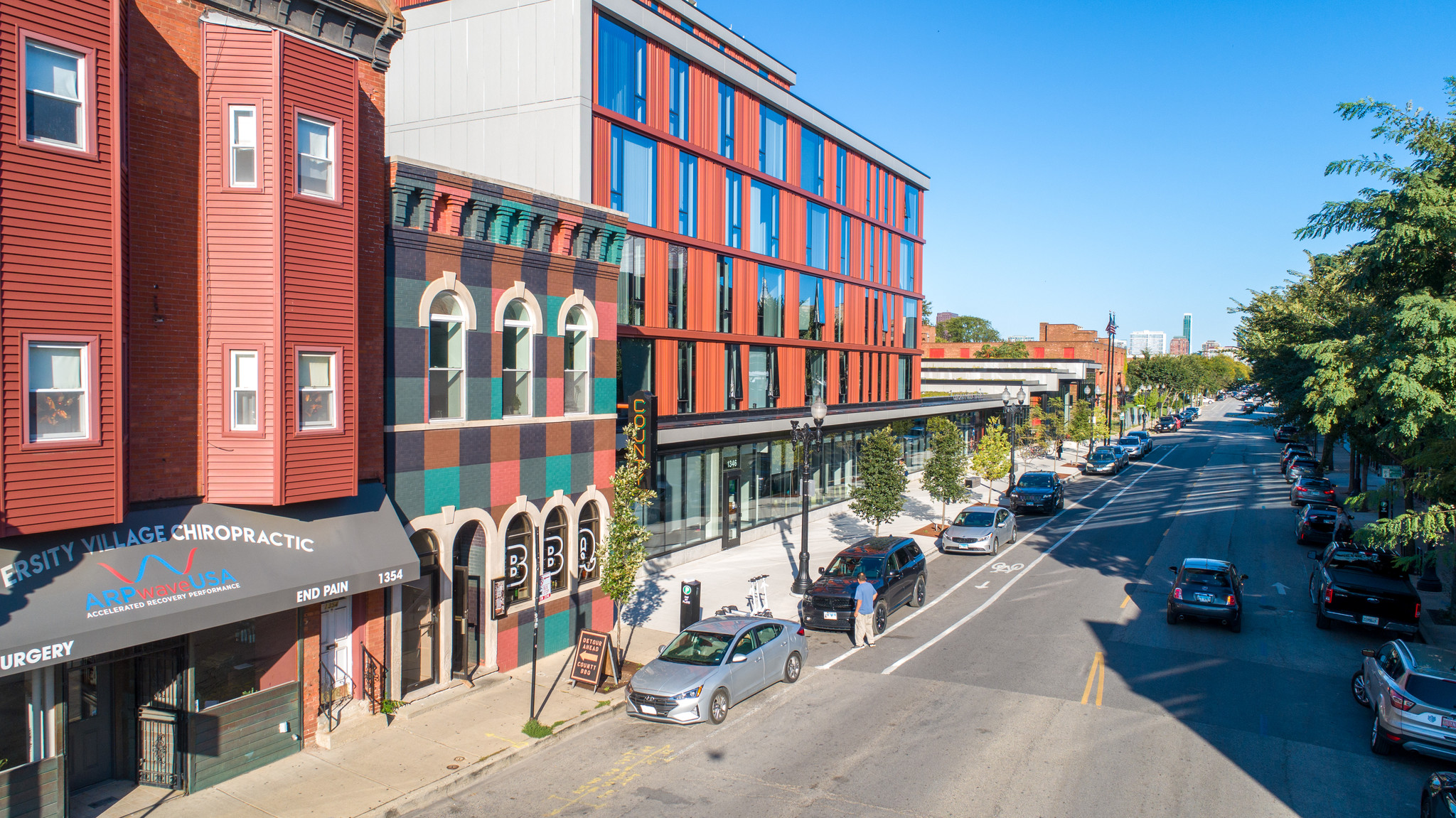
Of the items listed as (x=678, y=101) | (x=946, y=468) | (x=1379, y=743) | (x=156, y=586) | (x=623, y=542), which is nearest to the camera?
(x=156, y=586)

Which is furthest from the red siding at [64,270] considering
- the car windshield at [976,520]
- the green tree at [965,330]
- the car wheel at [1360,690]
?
the green tree at [965,330]

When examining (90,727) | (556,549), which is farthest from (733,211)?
(90,727)

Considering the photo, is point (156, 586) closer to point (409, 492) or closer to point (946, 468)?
point (409, 492)

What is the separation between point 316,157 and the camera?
13.0 m

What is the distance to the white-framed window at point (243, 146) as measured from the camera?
12.3 metres

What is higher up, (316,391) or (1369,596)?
(316,391)

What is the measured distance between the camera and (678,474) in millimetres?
26938

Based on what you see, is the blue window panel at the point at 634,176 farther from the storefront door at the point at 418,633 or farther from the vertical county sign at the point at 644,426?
the storefront door at the point at 418,633

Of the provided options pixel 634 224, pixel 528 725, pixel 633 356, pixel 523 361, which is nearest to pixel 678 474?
pixel 633 356

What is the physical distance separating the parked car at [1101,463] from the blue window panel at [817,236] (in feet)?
88.1

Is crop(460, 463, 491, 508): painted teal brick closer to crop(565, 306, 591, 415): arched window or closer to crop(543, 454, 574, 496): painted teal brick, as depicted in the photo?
crop(543, 454, 574, 496): painted teal brick

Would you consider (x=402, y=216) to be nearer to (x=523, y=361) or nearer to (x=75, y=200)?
(x=523, y=361)

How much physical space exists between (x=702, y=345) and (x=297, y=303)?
18859mm

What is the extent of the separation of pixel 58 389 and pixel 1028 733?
14.6 meters
